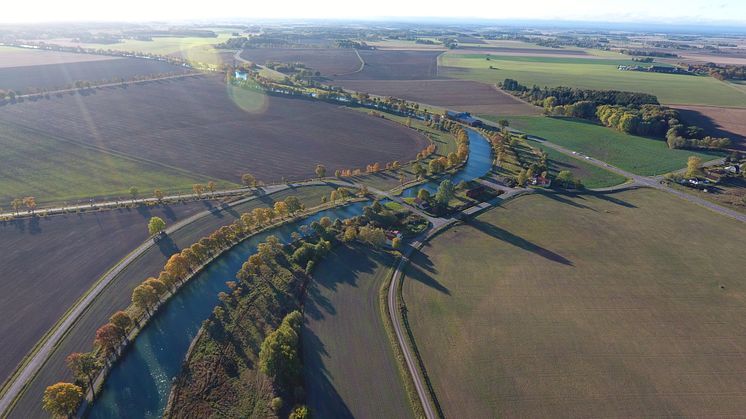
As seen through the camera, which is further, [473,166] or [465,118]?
[465,118]

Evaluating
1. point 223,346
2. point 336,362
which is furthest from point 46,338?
point 336,362

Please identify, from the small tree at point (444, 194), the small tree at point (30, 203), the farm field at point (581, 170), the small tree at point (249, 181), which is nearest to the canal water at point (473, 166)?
the small tree at point (444, 194)

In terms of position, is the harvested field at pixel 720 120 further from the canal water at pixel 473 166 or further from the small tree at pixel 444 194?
the small tree at pixel 444 194

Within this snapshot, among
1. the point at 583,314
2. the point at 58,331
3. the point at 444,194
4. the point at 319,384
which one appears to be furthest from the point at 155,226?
the point at 583,314

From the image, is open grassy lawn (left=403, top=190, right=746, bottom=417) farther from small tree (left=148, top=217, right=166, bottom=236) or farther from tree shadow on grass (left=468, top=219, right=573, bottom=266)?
small tree (left=148, top=217, right=166, bottom=236)

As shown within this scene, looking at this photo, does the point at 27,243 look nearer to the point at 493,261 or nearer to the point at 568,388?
the point at 493,261

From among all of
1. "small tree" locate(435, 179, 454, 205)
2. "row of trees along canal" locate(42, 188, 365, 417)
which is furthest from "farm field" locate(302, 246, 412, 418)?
"small tree" locate(435, 179, 454, 205)

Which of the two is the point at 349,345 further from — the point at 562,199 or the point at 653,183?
the point at 653,183
